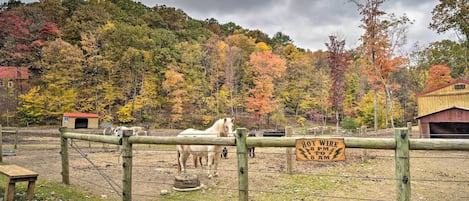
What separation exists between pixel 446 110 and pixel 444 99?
3353mm

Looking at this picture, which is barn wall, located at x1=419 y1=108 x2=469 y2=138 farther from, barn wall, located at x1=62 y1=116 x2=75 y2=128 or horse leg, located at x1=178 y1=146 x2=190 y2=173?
barn wall, located at x1=62 y1=116 x2=75 y2=128

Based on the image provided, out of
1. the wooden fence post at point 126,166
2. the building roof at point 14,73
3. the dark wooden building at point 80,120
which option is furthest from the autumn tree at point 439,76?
the building roof at point 14,73

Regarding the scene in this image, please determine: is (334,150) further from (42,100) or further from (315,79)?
(315,79)

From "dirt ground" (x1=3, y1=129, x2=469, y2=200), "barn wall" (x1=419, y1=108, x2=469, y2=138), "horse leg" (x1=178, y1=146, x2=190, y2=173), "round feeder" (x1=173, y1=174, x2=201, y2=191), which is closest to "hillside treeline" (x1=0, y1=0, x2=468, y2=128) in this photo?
"barn wall" (x1=419, y1=108, x2=469, y2=138)

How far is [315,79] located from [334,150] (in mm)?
40221

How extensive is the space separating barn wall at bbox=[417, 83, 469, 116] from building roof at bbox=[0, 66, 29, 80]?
119 feet

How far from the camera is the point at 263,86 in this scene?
3481 cm

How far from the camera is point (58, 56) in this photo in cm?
2884

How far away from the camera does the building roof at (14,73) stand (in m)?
30.3

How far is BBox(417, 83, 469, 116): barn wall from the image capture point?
16891 mm

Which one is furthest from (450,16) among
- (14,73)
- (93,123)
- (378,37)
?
(14,73)

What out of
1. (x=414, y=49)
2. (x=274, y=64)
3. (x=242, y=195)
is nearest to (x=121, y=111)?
(x=274, y=64)

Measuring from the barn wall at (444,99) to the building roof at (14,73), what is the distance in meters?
36.2

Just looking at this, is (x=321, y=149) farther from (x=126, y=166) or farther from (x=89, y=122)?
(x=89, y=122)
